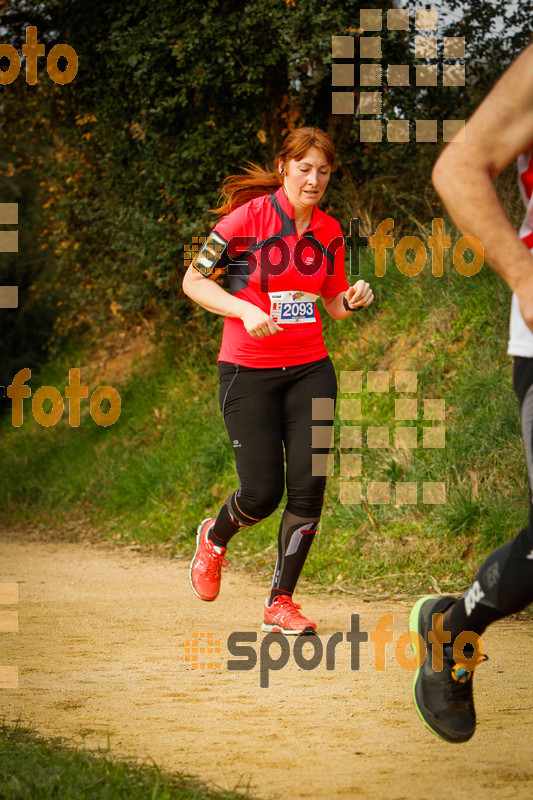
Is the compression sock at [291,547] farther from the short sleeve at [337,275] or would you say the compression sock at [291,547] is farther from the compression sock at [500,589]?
the compression sock at [500,589]

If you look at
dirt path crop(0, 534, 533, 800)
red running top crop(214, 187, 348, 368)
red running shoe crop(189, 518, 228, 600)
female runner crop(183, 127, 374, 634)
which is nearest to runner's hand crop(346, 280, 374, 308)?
female runner crop(183, 127, 374, 634)

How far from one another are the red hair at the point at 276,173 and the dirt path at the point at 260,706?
2.35m

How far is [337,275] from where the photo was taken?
188 inches

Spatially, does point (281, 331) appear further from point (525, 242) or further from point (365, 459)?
point (365, 459)

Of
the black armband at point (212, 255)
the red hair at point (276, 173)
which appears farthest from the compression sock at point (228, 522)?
the red hair at point (276, 173)

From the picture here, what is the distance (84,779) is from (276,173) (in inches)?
134

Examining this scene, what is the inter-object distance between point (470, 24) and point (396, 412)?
4.27 m

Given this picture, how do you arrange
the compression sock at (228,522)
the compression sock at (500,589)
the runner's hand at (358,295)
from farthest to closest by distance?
the compression sock at (228,522) < the runner's hand at (358,295) < the compression sock at (500,589)

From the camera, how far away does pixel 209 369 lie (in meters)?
10.9

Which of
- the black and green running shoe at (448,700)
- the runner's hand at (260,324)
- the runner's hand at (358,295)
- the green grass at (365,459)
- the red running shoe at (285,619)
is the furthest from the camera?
the green grass at (365,459)

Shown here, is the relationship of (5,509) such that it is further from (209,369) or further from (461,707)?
(461,707)

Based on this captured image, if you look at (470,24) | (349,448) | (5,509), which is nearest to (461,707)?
(349,448)

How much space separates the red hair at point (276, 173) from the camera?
449cm

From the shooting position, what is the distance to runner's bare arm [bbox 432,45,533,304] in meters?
2.05
